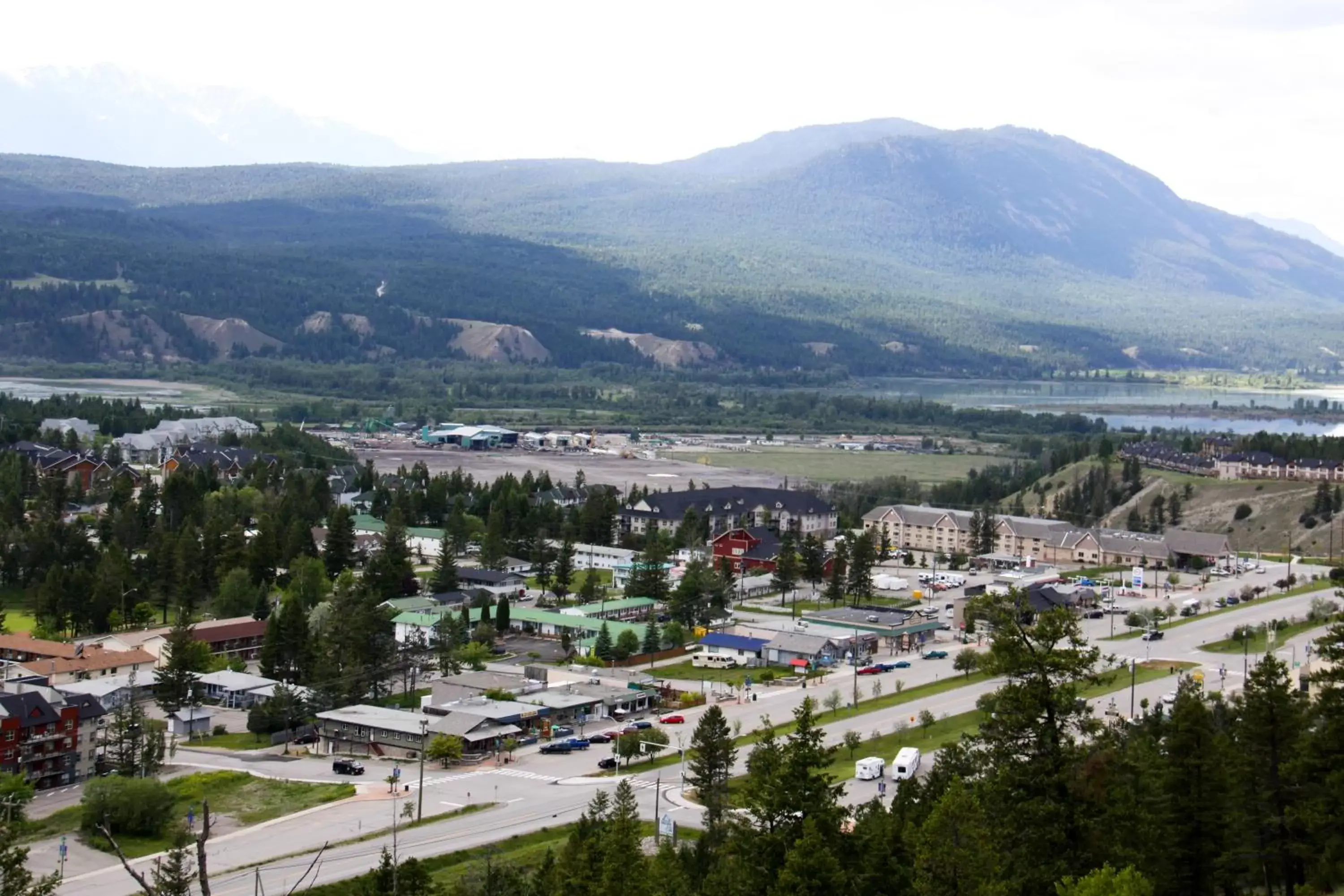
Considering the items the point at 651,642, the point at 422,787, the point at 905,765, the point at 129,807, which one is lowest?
the point at 422,787

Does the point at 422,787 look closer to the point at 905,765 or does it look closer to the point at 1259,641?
the point at 905,765

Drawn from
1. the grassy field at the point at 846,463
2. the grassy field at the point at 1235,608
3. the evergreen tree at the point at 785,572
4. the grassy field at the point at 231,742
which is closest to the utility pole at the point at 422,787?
the grassy field at the point at 231,742

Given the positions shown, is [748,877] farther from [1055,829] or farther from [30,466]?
[30,466]

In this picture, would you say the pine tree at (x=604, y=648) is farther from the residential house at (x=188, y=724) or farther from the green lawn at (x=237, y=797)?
the green lawn at (x=237, y=797)

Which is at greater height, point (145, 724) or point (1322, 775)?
point (1322, 775)

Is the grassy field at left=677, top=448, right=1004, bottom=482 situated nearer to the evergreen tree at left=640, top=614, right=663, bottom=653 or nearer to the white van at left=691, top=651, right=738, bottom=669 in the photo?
the evergreen tree at left=640, top=614, right=663, bottom=653

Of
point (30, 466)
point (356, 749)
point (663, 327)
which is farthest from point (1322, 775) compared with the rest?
point (663, 327)

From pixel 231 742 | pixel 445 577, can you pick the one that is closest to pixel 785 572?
pixel 445 577
